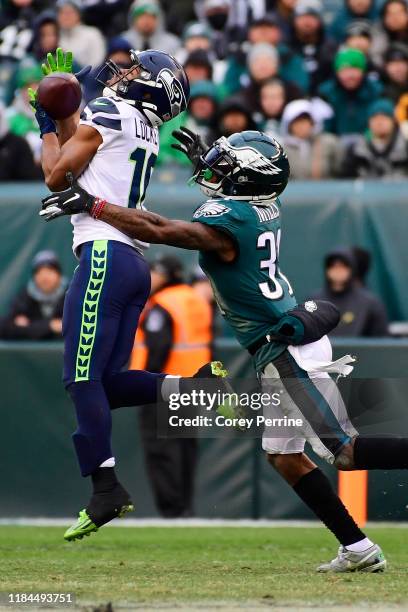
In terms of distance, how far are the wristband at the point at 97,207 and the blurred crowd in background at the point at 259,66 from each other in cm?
549

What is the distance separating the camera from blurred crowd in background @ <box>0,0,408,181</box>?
12.5m

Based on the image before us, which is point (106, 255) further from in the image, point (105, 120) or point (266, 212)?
point (266, 212)

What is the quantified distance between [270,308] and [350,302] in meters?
4.58

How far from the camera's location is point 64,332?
6758mm

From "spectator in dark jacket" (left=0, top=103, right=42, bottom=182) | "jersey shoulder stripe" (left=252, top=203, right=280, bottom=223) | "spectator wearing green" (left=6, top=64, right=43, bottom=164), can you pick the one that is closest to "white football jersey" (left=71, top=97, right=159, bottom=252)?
"jersey shoulder stripe" (left=252, top=203, right=280, bottom=223)

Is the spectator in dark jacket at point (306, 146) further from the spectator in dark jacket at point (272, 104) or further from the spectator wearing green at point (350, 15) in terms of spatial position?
the spectator wearing green at point (350, 15)

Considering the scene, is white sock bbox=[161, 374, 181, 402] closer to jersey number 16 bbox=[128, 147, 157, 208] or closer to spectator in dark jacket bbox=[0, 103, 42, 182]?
jersey number 16 bbox=[128, 147, 157, 208]

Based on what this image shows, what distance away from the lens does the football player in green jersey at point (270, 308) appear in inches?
253

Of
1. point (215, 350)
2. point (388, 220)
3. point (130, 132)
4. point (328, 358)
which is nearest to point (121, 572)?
point (328, 358)

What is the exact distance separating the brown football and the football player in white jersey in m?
0.07

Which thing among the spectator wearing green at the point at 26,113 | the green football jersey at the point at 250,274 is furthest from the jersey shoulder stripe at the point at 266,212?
the spectator wearing green at the point at 26,113

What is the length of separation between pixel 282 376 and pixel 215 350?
13.9 feet

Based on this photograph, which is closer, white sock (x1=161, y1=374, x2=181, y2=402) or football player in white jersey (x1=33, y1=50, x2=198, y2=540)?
football player in white jersey (x1=33, y1=50, x2=198, y2=540)

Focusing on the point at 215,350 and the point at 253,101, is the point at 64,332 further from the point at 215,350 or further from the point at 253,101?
the point at 253,101
